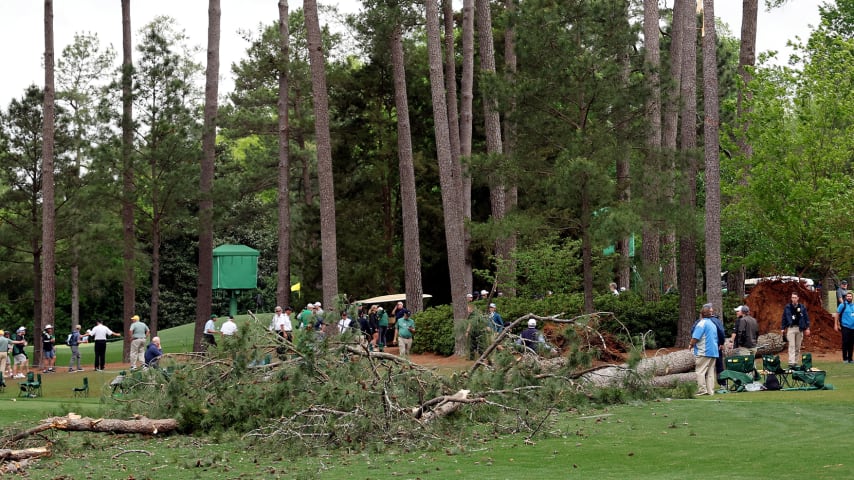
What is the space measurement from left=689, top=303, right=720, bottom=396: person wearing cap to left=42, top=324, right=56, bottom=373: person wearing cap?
2153cm

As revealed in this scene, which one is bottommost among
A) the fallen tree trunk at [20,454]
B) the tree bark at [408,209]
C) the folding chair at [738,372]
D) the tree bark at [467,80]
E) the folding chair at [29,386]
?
the folding chair at [29,386]

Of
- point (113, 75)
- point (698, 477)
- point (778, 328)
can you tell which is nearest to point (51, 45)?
point (113, 75)

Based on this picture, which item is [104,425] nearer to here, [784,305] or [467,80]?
[784,305]

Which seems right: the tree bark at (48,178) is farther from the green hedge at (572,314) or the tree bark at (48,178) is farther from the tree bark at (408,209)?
the green hedge at (572,314)

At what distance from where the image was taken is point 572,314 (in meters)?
30.0

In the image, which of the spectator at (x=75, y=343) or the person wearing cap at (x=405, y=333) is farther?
the spectator at (x=75, y=343)

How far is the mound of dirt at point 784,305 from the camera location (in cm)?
2814

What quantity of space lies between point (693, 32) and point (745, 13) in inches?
126

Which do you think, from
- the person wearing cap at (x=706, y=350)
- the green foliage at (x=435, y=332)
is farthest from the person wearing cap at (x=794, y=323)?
the green foliage at (x=435, y=332)

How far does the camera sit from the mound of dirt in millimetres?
28141

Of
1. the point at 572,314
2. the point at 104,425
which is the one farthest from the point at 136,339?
the point at 104,425

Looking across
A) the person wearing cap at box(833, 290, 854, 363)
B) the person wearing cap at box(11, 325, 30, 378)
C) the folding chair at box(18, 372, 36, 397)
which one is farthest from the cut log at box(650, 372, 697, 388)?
the person wearing cap at box(11, 325, 30, 378)

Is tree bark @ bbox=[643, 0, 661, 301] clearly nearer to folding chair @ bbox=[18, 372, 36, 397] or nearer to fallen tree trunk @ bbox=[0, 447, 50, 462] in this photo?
folding chair @ bbox=[18, 372, 36, 397]

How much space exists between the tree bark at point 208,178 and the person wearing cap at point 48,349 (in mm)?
4268
